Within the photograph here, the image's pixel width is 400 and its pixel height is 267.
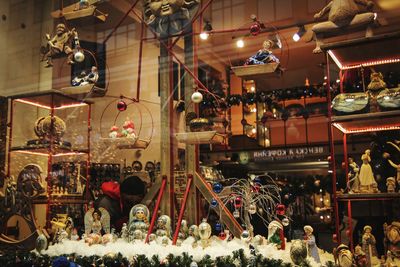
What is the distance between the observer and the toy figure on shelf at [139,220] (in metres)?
2.89

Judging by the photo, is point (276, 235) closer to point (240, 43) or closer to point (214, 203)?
point (214, 203)

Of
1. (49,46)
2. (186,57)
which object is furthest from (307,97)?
(49,46)

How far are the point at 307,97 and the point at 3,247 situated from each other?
9.99ft

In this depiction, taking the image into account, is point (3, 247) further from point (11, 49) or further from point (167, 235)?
point (11, 49)

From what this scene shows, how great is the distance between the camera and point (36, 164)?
3.62 meters

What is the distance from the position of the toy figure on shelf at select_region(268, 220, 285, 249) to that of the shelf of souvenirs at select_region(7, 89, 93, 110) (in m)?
2.01

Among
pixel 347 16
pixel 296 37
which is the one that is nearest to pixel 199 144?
pixel 296 37

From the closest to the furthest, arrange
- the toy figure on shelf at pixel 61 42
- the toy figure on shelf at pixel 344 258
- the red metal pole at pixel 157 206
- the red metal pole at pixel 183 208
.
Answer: the toy figure on shelf at pixel 344 258 < the red metal pole at pixel 183 208 < the red metal pole at pixel 157 206 < the toy figure on shelf at pixel 61 42

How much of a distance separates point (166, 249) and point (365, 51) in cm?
166

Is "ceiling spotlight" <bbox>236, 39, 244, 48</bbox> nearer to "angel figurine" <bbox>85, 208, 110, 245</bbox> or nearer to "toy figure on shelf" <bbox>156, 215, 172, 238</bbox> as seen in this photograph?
"toy figure on shelf" <bbox>156, 215, 172, 238</bbox>

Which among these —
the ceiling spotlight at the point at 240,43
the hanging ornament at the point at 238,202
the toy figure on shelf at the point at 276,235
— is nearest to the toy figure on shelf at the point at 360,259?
the toy figure on shelf at the point at 276,235

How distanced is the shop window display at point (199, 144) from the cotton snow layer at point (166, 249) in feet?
0.04

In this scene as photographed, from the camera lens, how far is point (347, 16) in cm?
257

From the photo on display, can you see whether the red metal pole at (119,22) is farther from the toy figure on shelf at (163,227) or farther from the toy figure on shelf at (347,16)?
the toy figure on shelf at (163,227)
